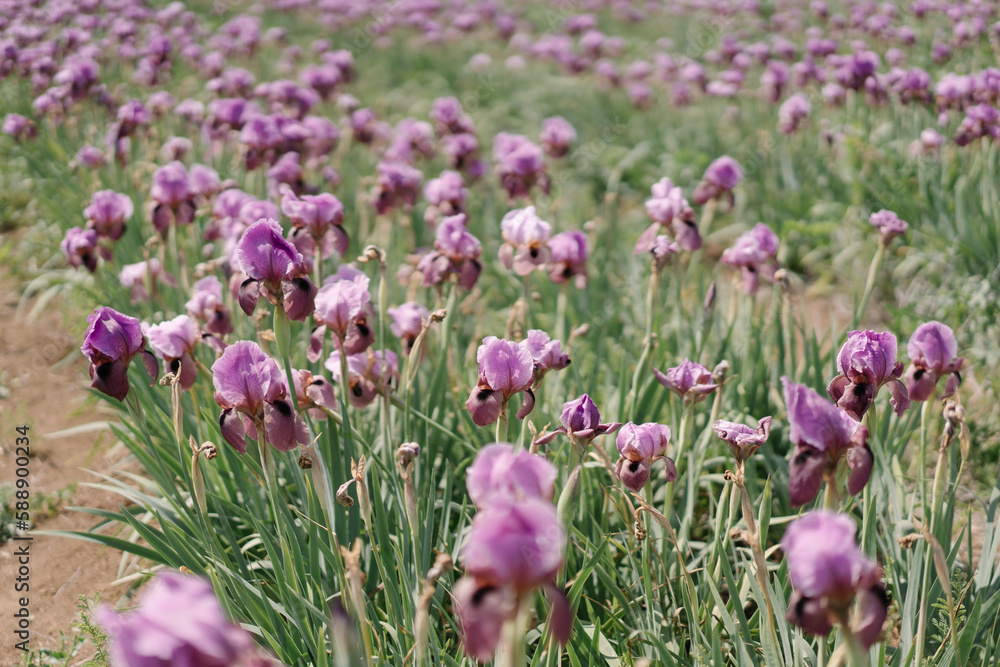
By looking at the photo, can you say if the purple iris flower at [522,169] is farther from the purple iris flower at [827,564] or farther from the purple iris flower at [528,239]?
the purple iris flower at [827,564]

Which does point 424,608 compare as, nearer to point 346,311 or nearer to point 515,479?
point 515,479

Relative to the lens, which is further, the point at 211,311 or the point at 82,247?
the point at 82,247

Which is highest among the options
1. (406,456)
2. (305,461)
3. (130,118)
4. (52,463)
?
(130,118)

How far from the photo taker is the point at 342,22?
1111 centimetres

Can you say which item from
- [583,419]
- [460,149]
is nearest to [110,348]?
[583,419]

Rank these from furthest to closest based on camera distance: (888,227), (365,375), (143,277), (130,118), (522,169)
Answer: (130,118) < (522,169) < (143,277) < (888,227) < (365,375)

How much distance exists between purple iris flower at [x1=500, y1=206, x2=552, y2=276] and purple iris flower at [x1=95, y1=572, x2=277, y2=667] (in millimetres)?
2029

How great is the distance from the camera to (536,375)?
1.91 m

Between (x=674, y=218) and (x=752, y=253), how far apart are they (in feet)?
1.11

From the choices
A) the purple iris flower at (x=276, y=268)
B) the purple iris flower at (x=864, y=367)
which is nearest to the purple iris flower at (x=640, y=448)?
the purple iris flower at (x=864, y=367)

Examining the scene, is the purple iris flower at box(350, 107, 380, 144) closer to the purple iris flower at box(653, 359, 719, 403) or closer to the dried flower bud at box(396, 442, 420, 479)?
the purple iris flower at box(653, 359, 719, 403)

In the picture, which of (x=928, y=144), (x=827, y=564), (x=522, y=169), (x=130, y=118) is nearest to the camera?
(x=827, y=564)

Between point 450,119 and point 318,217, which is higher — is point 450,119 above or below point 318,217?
below

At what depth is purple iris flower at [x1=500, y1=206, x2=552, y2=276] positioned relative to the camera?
2.78 meters
